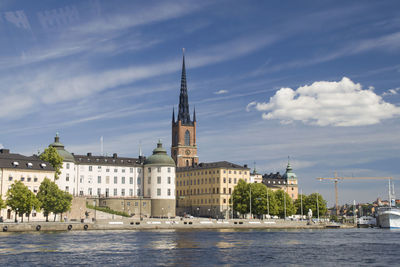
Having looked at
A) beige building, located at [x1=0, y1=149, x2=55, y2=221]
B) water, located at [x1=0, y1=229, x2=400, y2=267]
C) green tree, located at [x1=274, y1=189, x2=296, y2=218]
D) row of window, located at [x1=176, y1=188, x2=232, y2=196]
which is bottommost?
water, located at [x1=0, y1=229, x2=400, y2=267]

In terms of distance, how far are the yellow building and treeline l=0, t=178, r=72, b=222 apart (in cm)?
6488

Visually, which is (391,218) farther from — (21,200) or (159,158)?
(21,200)

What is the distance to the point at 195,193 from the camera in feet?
591

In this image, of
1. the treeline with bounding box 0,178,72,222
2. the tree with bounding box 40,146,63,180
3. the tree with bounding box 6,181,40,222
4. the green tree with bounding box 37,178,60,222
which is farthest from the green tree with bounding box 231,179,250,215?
the tree with bounding box 6,181,40,222

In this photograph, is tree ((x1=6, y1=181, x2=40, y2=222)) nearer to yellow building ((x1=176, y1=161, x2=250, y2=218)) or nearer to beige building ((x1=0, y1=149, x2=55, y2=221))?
beige building ((x1=0, y1=149, x2=55, y2=221))

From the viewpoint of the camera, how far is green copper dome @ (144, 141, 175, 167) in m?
148

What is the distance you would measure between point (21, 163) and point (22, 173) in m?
2.57

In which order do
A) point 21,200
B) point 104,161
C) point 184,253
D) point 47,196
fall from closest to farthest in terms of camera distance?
point 184,253 < point 21,200 < point 47,196 < point 104,161

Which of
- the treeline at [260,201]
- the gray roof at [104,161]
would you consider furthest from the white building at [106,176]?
the treeline at [260,201]

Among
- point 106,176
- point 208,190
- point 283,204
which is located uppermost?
point 106,176

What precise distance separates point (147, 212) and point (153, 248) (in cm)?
7902

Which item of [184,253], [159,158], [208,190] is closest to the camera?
[184,253]

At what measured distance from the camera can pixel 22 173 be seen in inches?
4577

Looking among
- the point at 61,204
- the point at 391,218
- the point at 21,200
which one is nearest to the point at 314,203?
the point at 391,218
